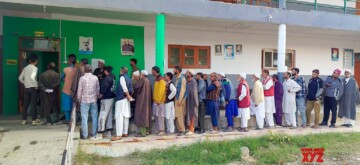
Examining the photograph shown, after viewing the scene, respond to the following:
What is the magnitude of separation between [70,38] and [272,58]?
24.5ft

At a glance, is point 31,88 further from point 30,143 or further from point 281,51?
point 281,51

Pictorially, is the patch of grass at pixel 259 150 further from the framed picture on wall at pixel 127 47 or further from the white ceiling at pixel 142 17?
the framed picture on wall at pixel 127 47

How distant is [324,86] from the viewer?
895 cm

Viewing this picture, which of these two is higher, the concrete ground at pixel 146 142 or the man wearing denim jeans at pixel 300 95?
the man wearing denim jeans at pixel 300 95

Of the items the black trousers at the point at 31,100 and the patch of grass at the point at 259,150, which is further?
the black trousers at the point at 31,100

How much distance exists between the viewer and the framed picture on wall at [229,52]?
36.8ft

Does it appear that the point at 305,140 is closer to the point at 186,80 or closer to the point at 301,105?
the point at 301,105

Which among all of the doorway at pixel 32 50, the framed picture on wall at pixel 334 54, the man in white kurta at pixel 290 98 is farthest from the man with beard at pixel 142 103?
the framed picture on wall at pixel 334 54

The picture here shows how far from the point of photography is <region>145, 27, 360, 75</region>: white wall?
413 inches

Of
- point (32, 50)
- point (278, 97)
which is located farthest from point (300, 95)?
point (32, 50)

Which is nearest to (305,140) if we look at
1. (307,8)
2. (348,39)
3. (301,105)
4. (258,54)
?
(301,105)

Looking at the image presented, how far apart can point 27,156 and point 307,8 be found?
1144cm

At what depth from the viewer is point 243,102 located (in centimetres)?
822

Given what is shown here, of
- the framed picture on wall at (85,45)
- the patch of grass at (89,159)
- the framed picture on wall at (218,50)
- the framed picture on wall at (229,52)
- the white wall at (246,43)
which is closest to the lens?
the patch of grass at (89,159)
